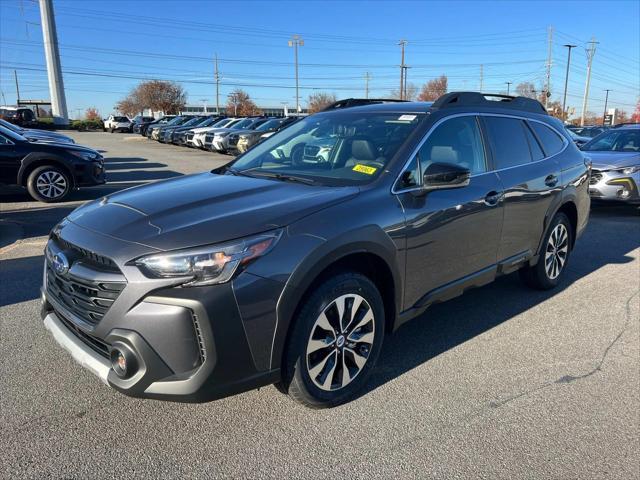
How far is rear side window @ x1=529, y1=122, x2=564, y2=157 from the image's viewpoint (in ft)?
16.1

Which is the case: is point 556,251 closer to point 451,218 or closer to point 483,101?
point 483,101

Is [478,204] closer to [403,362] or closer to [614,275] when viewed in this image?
[403,362]

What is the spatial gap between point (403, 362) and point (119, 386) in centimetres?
198

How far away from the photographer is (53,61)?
137 feet

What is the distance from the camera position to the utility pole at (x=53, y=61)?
40375 millimetres

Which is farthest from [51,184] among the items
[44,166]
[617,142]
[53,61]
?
[53,61]

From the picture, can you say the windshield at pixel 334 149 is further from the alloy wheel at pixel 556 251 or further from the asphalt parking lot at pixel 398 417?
the alloy wheel at pixel 556 251

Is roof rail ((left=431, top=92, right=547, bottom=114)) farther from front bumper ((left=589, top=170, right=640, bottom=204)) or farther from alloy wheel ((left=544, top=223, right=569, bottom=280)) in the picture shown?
front bumper ((left=589, top=170, right=640, bottom=204))

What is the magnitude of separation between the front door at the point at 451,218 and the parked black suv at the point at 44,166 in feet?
27.3

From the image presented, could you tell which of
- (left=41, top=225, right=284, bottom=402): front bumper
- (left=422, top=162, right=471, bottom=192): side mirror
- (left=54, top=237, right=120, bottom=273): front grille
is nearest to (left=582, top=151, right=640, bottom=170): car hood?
(left=422, top=162, right=471, bottom=192): side mirror

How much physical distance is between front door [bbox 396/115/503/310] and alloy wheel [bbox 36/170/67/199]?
8.46 m

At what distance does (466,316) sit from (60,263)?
331 centimetres

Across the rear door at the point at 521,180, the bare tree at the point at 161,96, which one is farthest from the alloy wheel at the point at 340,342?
the bare tree at the point at 161,96

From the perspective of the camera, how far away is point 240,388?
257cm
